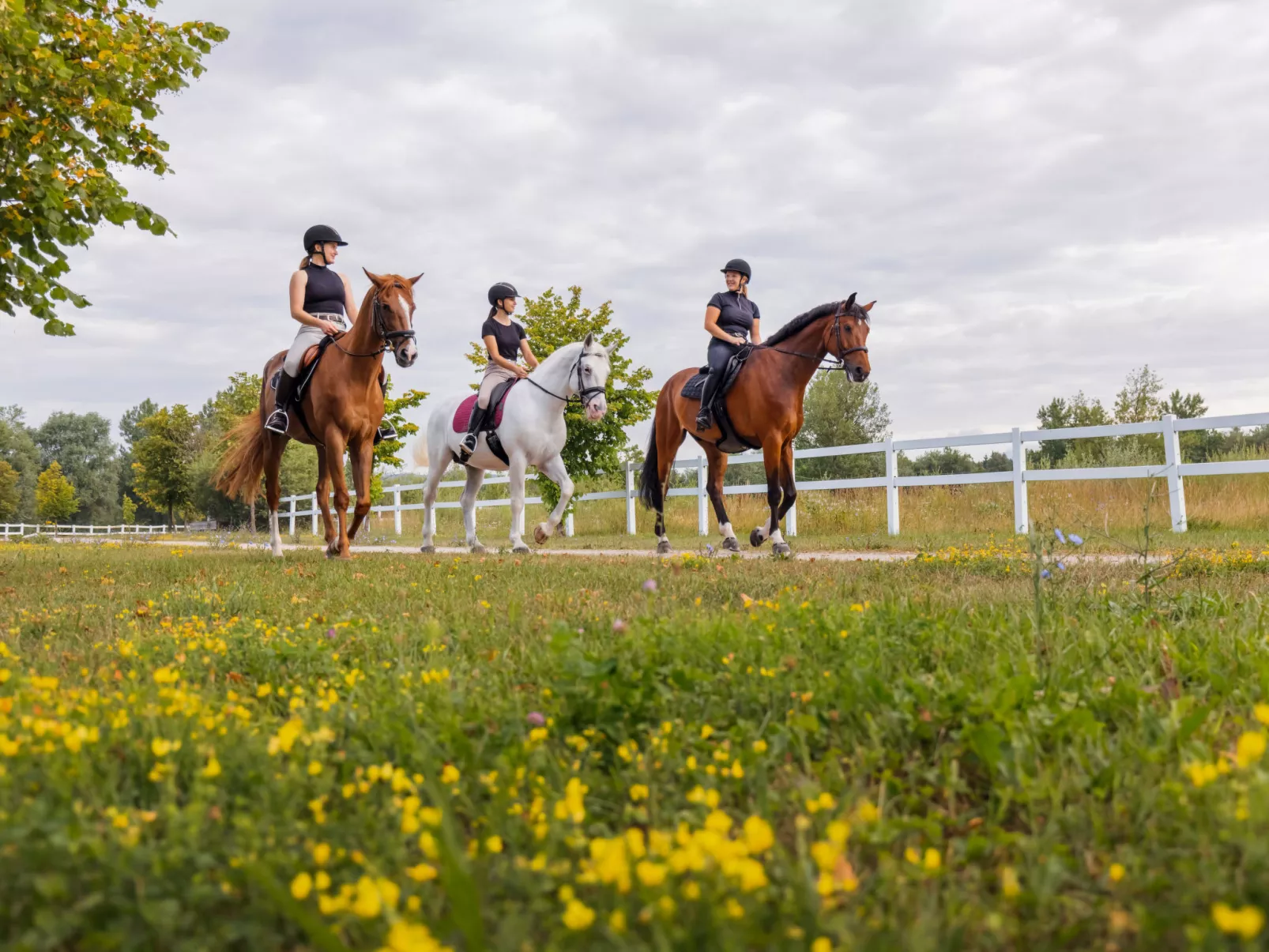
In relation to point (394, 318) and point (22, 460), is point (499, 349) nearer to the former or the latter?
point (394, 318)

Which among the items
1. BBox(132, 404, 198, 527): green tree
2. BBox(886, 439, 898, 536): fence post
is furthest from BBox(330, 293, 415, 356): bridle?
BBox(132, 404, 198, 527): green tree

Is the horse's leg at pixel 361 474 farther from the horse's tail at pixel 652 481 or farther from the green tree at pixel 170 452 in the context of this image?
the green tree at pixel 170 452

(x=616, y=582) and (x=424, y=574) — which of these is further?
(x=424, y=574)

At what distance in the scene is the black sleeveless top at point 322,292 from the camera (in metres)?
10.2

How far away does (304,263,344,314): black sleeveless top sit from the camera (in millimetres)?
10156

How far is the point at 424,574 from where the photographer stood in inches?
281

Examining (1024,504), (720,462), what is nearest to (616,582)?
(720,462)

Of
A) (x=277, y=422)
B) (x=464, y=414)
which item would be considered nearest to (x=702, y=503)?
(x=464, y=414)

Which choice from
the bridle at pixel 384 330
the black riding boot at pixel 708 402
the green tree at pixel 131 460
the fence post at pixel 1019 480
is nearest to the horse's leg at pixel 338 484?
the bridle at pixel 384 330

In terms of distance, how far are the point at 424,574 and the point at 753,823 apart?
5819 mm

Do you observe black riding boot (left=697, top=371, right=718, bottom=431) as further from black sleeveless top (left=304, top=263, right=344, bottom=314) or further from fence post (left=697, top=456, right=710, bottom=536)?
fence post (left=697, top=456, right=710, bottom=536)

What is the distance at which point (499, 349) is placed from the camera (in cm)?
1228

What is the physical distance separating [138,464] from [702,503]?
5703cm

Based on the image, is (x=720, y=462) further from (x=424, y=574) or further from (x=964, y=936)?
(x=964, y=936)
